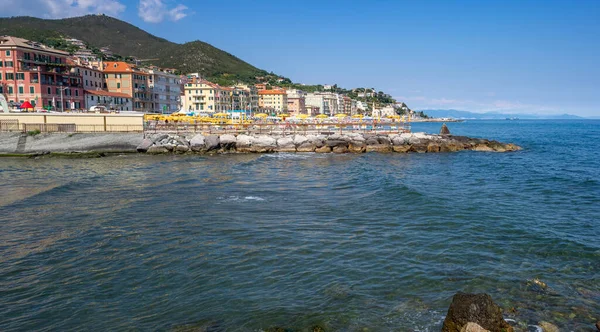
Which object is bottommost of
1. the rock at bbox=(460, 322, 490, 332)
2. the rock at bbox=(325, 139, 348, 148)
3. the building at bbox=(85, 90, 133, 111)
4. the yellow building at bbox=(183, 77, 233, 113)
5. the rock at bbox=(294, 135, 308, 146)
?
the rock at bbox=(460, 322, 490, 332)

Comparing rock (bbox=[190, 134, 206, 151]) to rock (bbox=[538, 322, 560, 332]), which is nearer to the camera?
rock (bbox=[538, 322, 560, 332])

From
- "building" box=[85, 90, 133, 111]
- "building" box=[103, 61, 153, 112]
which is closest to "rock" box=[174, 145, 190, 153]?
"building" box=[85, 90, 133, 111]

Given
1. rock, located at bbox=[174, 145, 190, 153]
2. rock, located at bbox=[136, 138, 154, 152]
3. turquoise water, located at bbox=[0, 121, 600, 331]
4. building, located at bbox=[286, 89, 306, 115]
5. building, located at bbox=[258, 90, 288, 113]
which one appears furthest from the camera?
building, located at bbox=[286, 89, 306, 115]

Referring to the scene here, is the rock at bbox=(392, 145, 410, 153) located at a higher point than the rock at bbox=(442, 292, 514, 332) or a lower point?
higher

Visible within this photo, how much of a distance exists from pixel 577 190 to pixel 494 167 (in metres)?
9.37

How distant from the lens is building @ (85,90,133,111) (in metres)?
72.5

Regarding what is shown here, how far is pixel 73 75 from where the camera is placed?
228ft

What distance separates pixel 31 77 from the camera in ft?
204

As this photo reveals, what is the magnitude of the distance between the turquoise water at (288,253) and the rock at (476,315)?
71 centimetres

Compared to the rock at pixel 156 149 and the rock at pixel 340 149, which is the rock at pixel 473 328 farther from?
the rock at pixel 156 149

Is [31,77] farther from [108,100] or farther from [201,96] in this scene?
[201,96]

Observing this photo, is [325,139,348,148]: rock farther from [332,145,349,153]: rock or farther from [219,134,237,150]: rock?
[219,134,237,150]: rock

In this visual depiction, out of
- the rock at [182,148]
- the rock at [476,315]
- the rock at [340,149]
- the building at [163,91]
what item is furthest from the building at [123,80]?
the rock at [476,315]

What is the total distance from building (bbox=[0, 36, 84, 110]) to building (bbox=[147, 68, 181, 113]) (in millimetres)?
24788
